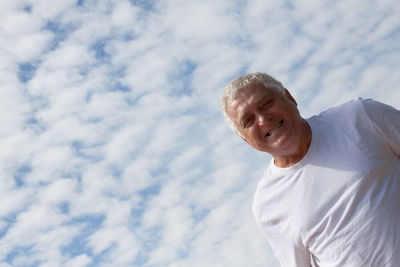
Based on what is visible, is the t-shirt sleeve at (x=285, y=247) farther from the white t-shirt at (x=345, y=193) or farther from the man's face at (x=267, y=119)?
the man's face at (x=267, y=119)

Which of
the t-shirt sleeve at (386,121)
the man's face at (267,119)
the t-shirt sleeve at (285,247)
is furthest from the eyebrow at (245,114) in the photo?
the t-shirt sleeve at (285,247)

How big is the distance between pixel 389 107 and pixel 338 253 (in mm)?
1009

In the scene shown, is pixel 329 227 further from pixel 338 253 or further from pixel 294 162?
pixel 294 162

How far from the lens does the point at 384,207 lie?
2.92m

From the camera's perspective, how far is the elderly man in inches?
116

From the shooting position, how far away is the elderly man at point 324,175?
9.66ft

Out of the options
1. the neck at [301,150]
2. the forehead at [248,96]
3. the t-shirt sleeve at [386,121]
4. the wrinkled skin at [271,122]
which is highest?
the forehead at [248,96]

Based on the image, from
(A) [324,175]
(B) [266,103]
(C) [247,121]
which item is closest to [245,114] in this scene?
(C) [247,121]

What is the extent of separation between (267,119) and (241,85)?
0.31 m

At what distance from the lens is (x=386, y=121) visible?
119 inches

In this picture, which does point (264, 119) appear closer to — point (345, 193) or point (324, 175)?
point (324, 175)

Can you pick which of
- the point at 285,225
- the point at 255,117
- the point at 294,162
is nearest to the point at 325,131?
the point at 294,162

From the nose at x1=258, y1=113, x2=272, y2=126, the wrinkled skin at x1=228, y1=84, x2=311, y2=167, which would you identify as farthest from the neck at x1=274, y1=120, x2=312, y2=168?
the nose at x1=258, y1=113, x2=272, y2=126

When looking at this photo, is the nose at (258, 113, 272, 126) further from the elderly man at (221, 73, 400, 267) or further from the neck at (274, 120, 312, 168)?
the neck at (274, 120, 312, 168)
